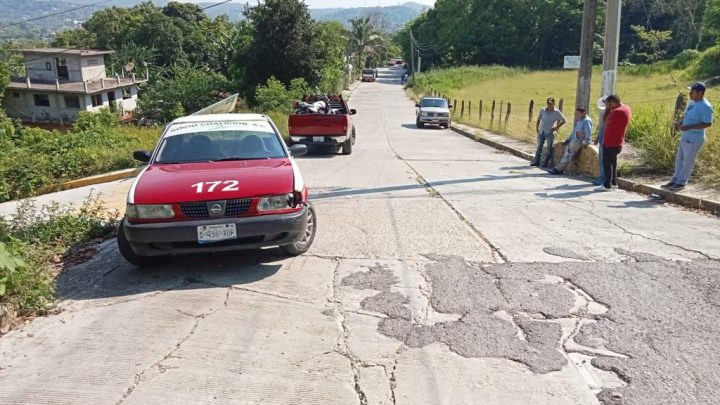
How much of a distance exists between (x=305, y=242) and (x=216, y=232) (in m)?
1.22

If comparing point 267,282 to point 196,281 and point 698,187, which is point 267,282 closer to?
point 196,281

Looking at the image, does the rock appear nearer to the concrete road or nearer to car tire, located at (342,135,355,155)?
the concrete road

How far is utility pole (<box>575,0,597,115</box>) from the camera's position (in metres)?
14.0

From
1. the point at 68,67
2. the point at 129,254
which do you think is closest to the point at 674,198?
the point at 129,254

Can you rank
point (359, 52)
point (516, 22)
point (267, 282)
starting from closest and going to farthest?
point (267, 282), point (516, 22), point (359, 52)

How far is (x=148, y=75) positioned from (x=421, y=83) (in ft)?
92.4

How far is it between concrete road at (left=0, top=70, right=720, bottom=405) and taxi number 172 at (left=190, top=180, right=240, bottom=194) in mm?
853

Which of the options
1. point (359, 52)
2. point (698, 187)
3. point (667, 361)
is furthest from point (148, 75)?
point (667, 361)

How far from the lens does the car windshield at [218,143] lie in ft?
21.8

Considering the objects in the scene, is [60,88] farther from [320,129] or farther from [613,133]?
[613,133]

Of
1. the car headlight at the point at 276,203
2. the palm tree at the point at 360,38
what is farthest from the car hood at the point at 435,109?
the palm tree at the point at 360,38

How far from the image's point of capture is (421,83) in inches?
2488

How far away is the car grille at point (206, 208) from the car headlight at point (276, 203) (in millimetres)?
134

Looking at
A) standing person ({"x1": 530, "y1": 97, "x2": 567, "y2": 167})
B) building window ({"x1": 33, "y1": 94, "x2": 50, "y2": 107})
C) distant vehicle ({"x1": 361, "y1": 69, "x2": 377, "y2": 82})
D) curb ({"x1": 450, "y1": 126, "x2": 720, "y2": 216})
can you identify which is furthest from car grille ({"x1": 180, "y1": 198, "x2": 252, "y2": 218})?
Result: distant vehicle ({"x1": 361, "y1": 69, "x2": 377, "y2": 82})
